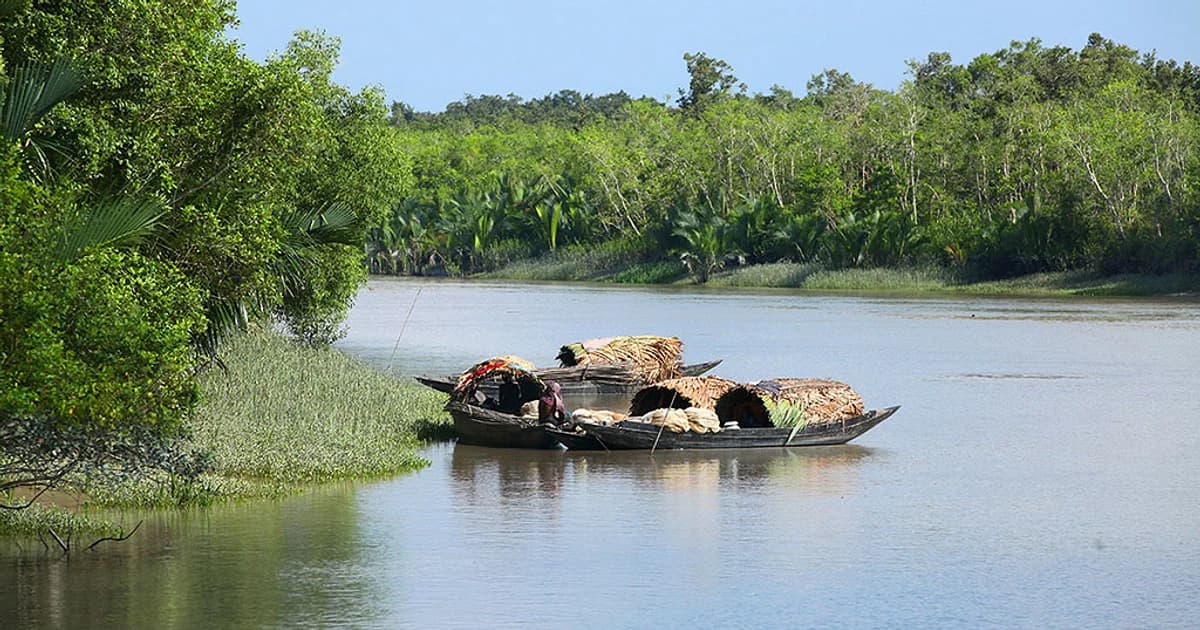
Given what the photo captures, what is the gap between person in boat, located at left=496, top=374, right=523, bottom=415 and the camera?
874 inches

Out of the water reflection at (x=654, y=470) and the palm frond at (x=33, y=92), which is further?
the water reflection at (x=654, y=470)

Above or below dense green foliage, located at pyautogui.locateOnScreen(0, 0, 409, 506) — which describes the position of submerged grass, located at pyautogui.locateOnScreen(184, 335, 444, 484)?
below

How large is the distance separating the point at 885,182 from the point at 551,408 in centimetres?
5069

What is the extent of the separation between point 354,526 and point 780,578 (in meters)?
4.20

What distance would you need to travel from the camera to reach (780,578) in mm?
13812

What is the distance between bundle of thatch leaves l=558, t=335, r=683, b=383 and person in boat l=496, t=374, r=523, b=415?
5.45 metres

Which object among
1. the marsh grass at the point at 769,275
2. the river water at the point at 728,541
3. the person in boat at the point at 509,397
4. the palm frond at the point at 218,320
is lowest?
the river water at the point at 728,541

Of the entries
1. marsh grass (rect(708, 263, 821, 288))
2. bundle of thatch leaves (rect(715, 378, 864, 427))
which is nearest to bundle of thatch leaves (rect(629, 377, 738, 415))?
bundle of thatch leaves (rect(715, 378, 864, 427))

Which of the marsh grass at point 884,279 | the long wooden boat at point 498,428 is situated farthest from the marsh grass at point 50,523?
the marsh grass at point 884,279

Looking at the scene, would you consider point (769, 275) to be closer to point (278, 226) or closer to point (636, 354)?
point (636, 354)

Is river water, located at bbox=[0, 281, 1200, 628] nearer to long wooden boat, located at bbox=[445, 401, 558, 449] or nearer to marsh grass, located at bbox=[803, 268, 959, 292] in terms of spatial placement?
long wooden boat, located at bbox=[445, 401, 558, 449]

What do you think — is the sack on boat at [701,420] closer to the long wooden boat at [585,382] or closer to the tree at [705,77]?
the long wooden boat at [585,382]

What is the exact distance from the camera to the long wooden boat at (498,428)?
67.2ft

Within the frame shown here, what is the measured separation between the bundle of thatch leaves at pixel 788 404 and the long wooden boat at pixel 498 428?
2518mm
